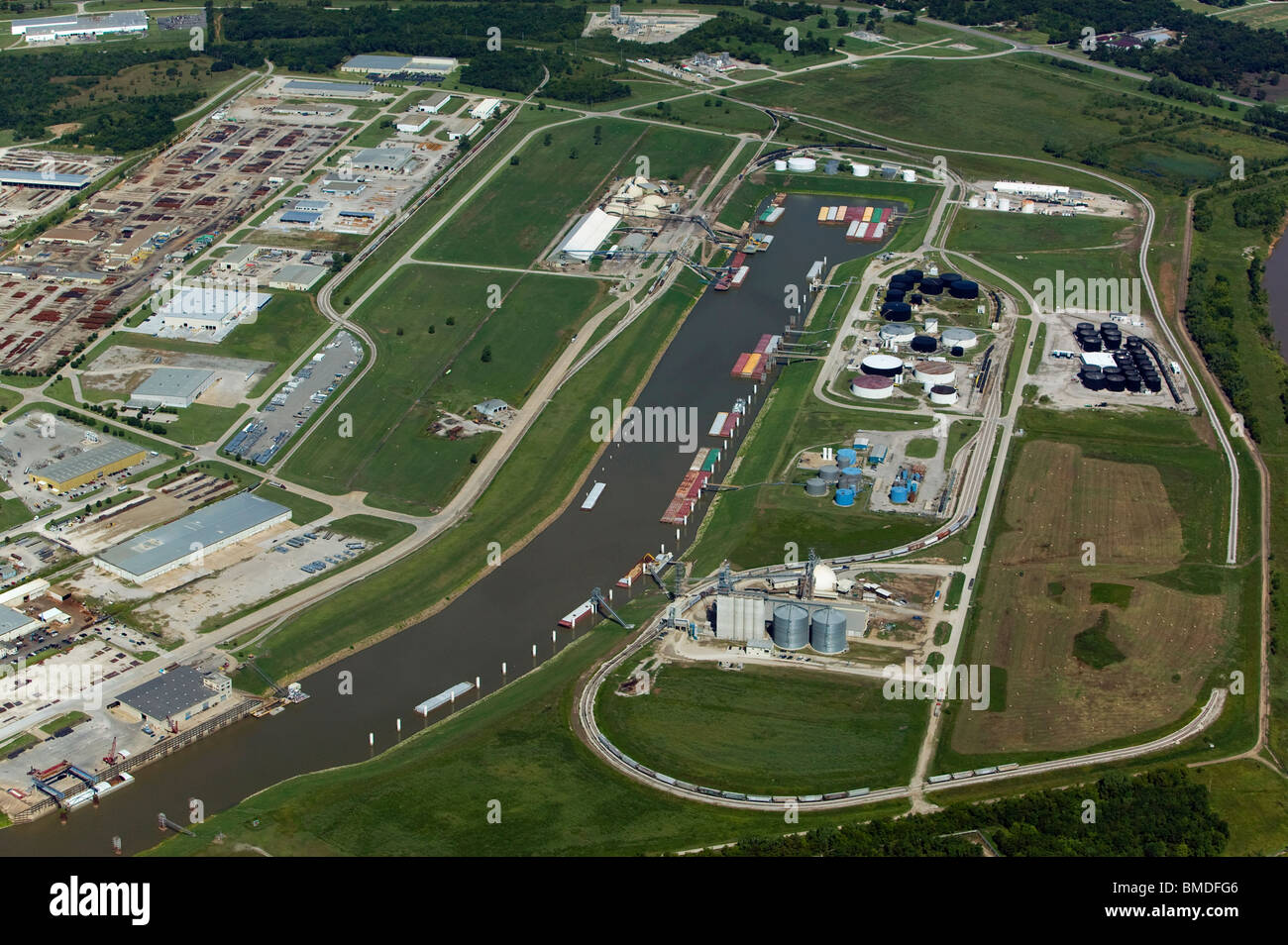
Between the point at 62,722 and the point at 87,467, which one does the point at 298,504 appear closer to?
the point at 87,467

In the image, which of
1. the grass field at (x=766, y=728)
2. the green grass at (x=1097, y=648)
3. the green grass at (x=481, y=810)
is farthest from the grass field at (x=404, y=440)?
the green grass at (x=1097, y=648)

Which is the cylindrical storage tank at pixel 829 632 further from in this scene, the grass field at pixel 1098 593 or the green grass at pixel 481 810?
the green grass at pixel 481 810

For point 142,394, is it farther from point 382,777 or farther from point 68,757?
point 382,777

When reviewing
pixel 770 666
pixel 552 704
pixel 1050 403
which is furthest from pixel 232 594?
pixel 1050 403

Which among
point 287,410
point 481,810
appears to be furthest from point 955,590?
point 287,410

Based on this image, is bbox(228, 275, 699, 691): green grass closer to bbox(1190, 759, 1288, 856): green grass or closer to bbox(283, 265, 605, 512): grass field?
bbox(283, 265, 605, 512): grass field

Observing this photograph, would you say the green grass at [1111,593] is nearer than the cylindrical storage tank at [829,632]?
No
